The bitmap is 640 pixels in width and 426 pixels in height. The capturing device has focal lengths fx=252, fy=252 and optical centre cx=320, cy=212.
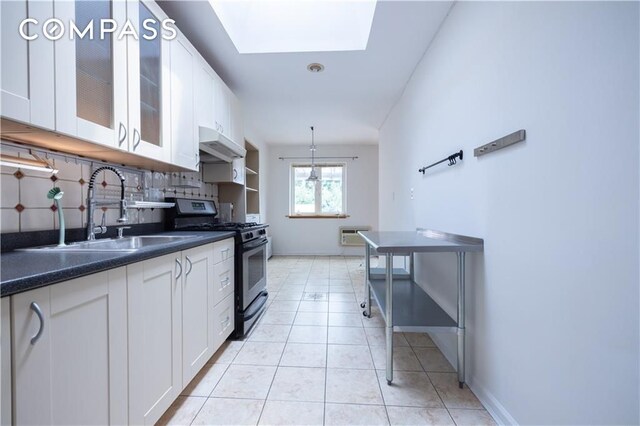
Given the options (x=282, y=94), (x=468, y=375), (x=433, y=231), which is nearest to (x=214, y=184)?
(x=282, y=94)

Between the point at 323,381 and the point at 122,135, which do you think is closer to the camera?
the point at 122,135

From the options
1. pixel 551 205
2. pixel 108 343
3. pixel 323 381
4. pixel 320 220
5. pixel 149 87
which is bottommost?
pixel 323 381

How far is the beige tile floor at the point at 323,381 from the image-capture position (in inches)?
51.1

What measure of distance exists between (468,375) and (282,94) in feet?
10.6

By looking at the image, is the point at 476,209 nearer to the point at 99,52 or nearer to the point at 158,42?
the point at 99,52

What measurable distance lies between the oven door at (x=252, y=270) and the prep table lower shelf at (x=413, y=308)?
1.09m

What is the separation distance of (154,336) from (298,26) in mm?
2526

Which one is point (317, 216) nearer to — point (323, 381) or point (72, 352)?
point (323, 381)

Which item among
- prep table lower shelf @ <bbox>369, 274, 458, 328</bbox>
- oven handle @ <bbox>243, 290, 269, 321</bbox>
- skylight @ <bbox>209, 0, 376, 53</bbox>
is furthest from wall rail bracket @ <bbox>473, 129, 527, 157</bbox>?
oven handle @ <bbox>243, 290, 269, 321</bbox>

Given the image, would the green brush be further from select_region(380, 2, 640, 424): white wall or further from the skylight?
select_region(380, 2, 640, 424): white wall

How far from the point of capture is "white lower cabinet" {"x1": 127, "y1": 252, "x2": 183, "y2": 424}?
103 centimetres

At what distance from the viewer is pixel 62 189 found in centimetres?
138

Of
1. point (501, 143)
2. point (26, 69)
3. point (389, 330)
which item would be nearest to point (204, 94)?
point (26, 69)

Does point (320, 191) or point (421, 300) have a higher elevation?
point (320, 191)
